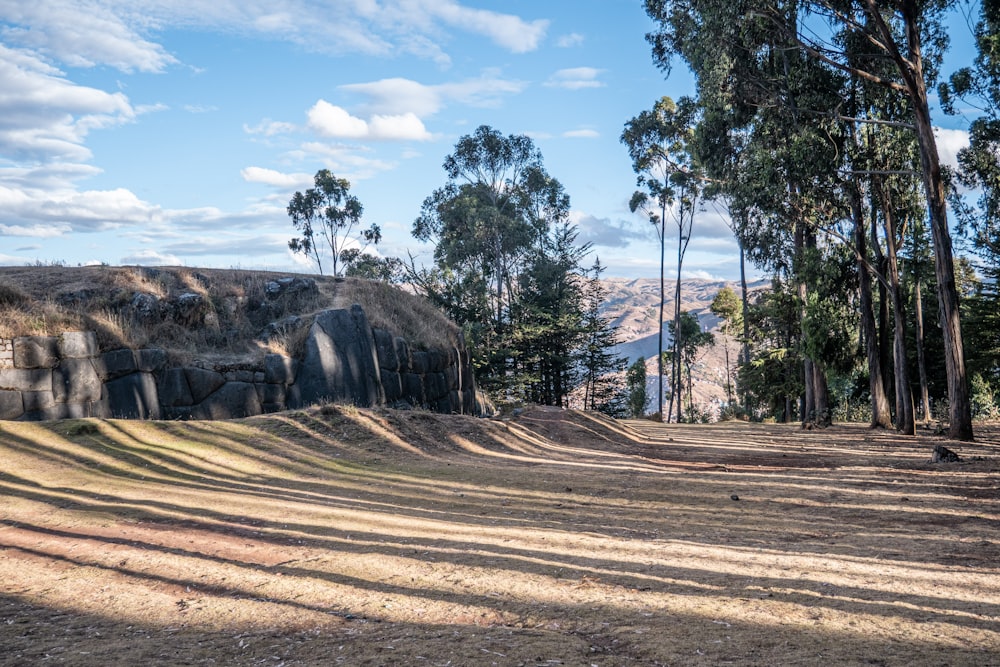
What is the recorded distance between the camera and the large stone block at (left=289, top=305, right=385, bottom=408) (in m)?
19.8

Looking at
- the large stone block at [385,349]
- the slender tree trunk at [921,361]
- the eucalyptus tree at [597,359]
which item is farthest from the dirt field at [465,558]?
the eucalyptus tree at [597,359]

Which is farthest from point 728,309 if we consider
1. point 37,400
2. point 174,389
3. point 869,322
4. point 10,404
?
point 10,404

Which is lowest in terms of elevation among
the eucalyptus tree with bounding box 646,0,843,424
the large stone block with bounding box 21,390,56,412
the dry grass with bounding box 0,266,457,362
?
the large stone block with bounding box 21,390,56,412

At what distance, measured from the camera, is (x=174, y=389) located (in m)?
17.5

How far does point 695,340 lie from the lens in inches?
1986

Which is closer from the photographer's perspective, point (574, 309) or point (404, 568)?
point (404, 568)

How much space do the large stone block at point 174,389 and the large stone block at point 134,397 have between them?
0.16 meters

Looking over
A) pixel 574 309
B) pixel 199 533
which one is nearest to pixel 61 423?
pixel 199 533

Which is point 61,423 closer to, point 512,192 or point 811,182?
point 811,182

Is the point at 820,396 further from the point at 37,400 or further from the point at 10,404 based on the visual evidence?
the point at 10,404

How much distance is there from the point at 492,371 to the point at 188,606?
3298 centimetres

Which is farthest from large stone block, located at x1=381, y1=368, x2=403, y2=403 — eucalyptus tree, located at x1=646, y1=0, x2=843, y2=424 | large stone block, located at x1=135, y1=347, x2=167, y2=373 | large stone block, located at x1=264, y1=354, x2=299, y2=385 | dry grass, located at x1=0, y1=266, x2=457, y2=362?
eucalyptus tree, located at x1=646, y1=0, x2=843, y2=424

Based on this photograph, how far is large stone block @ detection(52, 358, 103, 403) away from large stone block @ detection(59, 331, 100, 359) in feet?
0.45

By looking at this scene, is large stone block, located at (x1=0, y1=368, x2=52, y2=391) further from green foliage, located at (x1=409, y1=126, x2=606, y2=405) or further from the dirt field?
green foliage, located at (x1=409, y1=126, x2=606, y2=405)
